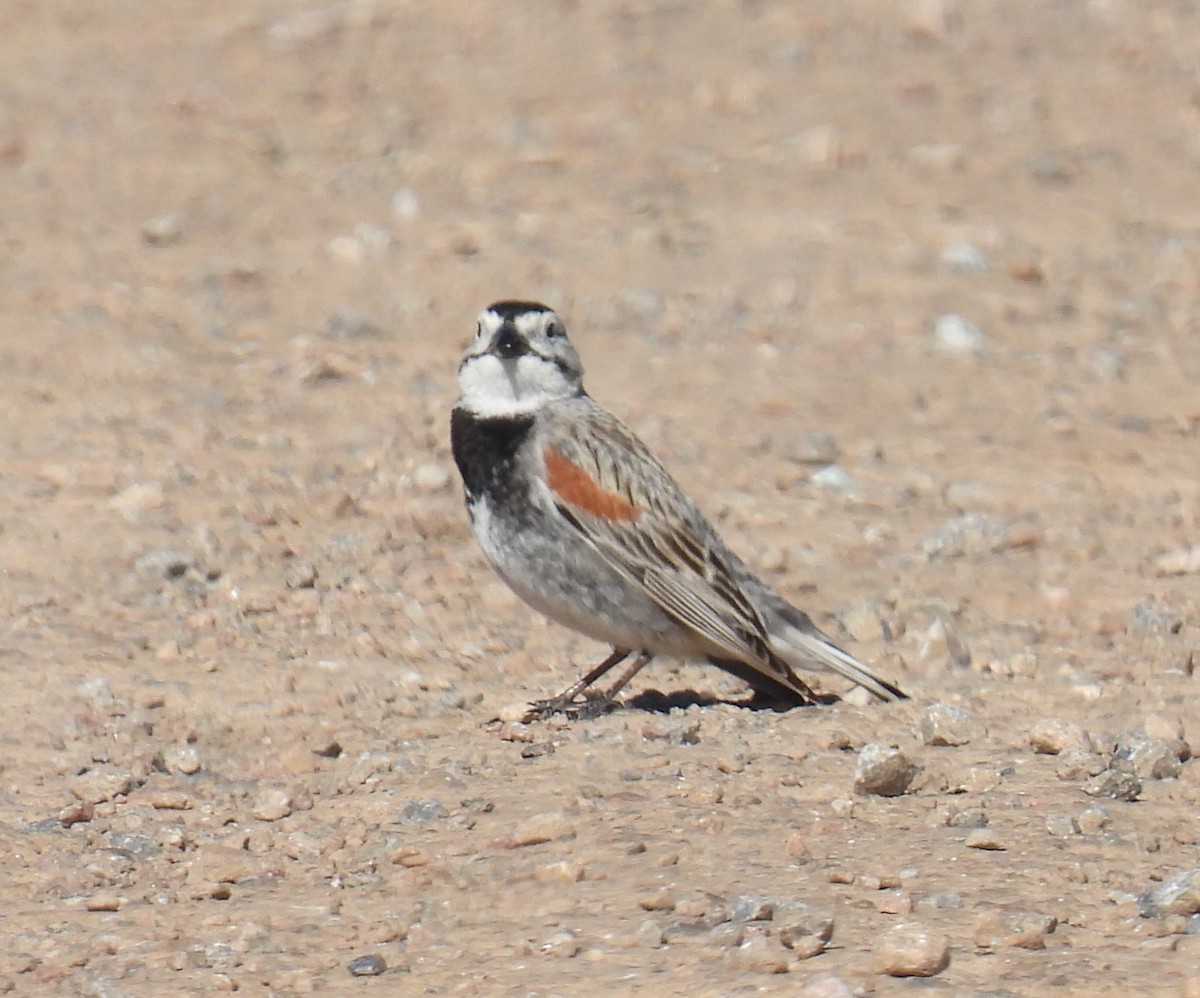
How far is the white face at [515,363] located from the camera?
24.9ft

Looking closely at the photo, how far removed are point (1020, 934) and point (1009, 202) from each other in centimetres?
886

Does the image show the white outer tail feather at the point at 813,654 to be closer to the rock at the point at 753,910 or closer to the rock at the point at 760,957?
the rock at the point at 753,910

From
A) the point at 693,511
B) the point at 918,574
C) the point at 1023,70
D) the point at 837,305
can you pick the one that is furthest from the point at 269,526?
the point at 1023,70

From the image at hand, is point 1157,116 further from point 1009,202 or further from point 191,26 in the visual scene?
point 191,26

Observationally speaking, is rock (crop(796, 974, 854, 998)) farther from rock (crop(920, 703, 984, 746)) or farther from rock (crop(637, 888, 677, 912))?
rock (crop(920, 703, 984, 746))

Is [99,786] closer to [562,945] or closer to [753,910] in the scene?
[562,945]

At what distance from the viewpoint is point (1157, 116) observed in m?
15.1

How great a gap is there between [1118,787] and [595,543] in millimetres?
1990

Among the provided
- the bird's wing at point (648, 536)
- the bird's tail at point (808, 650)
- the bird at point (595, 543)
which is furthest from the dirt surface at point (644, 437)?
the bird's wing at point (648, 536)

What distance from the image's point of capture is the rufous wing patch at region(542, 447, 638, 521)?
291 inches

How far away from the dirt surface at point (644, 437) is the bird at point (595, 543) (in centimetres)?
25

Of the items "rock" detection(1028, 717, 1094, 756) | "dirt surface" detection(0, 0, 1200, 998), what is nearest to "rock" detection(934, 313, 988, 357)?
"dirt surface" detection(0, 0, 1200, 998)

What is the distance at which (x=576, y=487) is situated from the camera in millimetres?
7422

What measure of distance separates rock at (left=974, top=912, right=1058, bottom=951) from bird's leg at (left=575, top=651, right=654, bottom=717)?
7.32 ft
